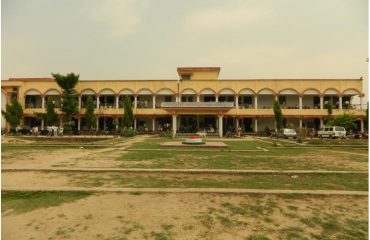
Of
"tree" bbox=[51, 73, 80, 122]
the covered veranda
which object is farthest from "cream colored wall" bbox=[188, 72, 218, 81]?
"tree" bbox=[51, 73, 80, 122]

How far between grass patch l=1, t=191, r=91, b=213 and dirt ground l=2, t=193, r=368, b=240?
0.90ft

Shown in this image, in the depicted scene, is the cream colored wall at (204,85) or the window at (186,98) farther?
the window at (186,98)

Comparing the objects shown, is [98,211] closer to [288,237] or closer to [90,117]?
[288,237]

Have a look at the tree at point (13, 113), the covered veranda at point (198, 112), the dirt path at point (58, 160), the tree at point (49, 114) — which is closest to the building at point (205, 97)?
the covered veranda at point (198, 112)

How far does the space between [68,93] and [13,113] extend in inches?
294

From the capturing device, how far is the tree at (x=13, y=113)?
38000mm

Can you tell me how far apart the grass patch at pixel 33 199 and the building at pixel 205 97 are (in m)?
30.7

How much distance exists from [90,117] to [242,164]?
29.6m

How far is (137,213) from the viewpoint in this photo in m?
5.50

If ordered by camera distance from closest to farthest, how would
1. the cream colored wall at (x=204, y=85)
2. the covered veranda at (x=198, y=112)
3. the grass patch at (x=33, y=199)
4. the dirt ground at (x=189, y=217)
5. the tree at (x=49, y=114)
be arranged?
1. the dirt ground at (x=189, y=217)
2. the grass patch at (x=33, y=199)
3. the covered veranda at (x=198, y=112)
4. the tree at (x=49, y=114)
5. the cream colored wall at (x=204, y=85)

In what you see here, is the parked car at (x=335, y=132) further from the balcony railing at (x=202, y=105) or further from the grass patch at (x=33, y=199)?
the grass patch at (x=33, y=199)

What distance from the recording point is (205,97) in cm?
4122

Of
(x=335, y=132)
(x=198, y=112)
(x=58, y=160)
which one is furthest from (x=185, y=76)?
(x=58, y=160)

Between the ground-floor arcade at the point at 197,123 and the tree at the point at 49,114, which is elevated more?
the tree at the point at 49,114
